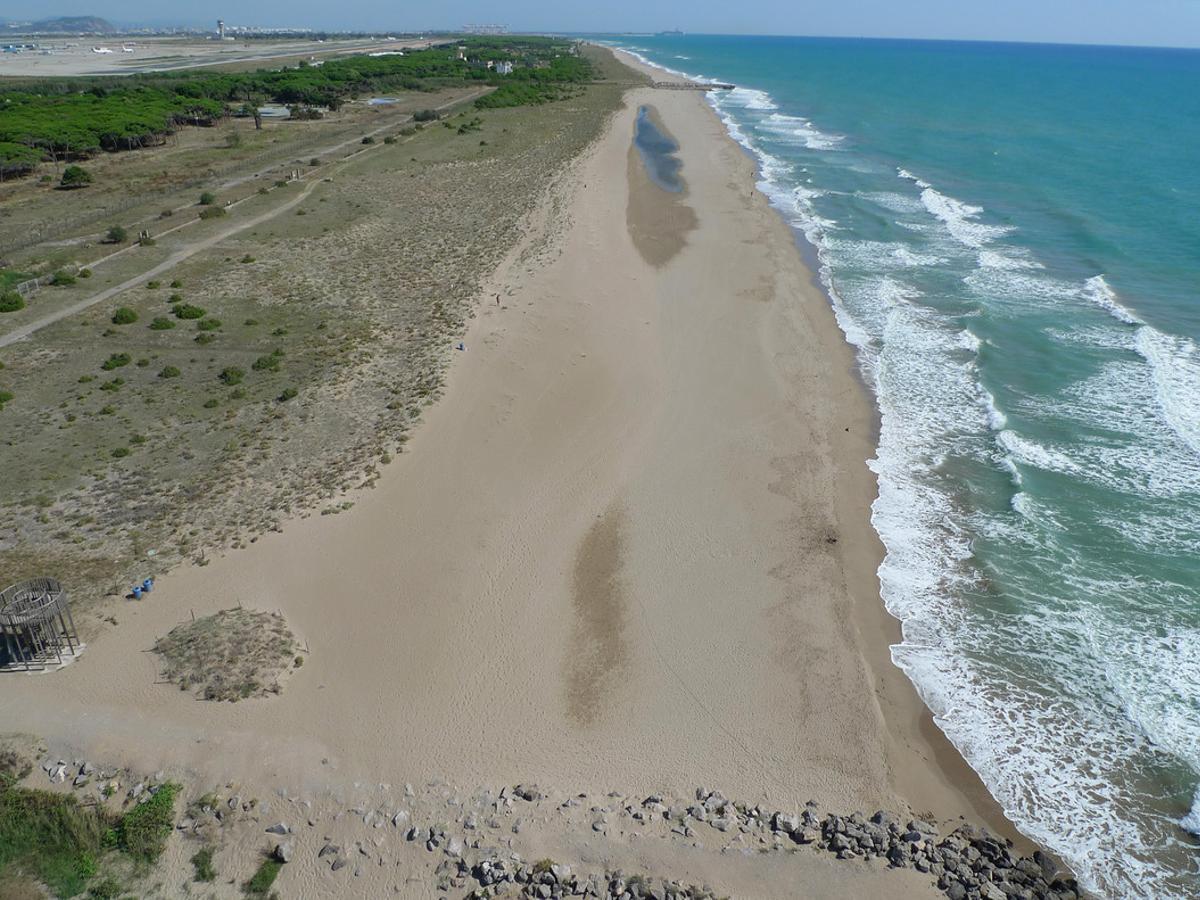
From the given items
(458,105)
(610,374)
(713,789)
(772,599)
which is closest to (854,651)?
(772,599)

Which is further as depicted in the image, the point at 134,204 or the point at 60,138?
the point at 60,138

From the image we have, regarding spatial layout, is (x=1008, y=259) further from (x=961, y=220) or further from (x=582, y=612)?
(x=582, y=612)

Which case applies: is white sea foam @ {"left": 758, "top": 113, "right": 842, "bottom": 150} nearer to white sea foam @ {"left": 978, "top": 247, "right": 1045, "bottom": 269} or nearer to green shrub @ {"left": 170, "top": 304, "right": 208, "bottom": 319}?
white sea foam @ {"left": 978, "top": 247, "right": 1045, "bottom": 269}

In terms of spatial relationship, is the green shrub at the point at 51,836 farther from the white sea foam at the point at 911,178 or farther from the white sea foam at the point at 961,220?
the white sea foam at the point at 911,178

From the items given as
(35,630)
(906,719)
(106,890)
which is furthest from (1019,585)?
(35,630)

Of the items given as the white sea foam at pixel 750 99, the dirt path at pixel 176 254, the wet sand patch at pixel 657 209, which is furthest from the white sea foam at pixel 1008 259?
the white sea foam at pixel 750 99

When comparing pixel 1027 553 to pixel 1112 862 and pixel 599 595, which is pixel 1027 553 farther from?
pixel 599 595
